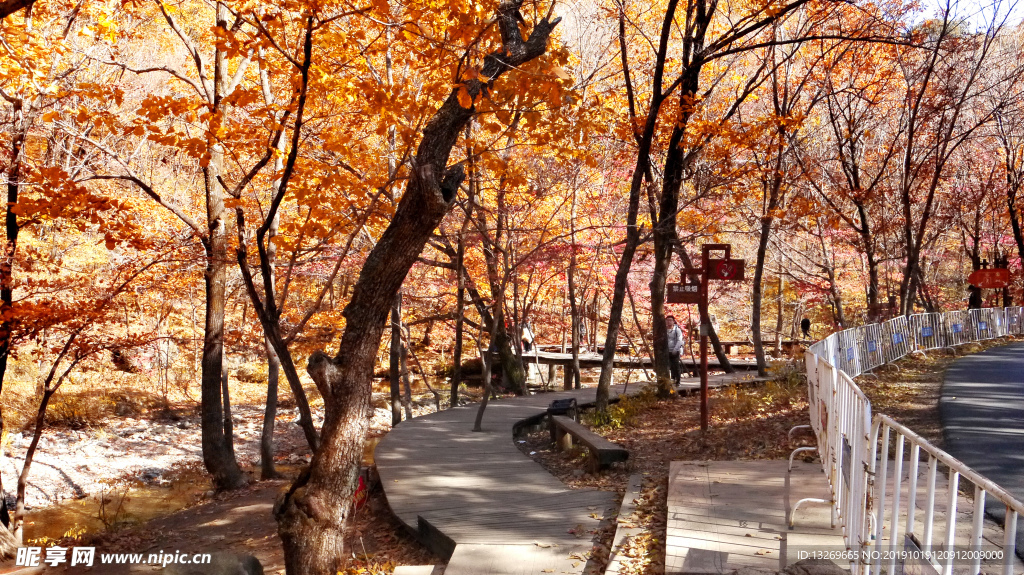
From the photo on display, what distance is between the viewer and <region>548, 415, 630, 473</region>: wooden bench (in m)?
8.34

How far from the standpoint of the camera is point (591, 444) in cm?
870

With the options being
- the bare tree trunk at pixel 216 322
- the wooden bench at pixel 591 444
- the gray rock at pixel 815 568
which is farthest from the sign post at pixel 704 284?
the bare tree trunk at pixel 216 322

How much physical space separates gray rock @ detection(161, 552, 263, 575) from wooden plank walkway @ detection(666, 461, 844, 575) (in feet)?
11.5

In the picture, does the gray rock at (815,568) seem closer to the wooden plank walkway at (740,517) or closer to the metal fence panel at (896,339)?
the wooden plank walkway at (740,517)

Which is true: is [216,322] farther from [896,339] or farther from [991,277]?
[991,277]

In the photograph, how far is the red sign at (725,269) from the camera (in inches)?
370

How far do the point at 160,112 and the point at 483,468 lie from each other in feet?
16.9

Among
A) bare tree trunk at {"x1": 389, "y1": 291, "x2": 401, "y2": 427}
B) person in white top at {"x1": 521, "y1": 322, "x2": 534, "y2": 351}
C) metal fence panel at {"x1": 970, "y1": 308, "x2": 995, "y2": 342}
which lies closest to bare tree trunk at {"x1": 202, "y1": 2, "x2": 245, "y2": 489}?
bare tree trunk at {"x1": 389, "y1": 291, "x2": 401, "y2": 427}

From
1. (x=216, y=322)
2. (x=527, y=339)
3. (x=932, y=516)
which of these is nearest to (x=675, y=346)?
(x=527, y=339)

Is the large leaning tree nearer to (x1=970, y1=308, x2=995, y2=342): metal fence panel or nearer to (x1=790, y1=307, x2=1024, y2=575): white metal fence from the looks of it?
(x1=790, y1=307, x2=1024, y2=575): white metal fence

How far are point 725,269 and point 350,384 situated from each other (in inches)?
204

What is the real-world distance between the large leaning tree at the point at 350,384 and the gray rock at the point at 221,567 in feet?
1.11

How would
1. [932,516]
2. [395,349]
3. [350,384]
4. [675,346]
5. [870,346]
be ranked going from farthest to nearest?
1. [675,346]
2. [395,349]
3. [870,346]
4. [350,384]
5. [932,516]

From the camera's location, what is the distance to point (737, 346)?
30.3 metres
